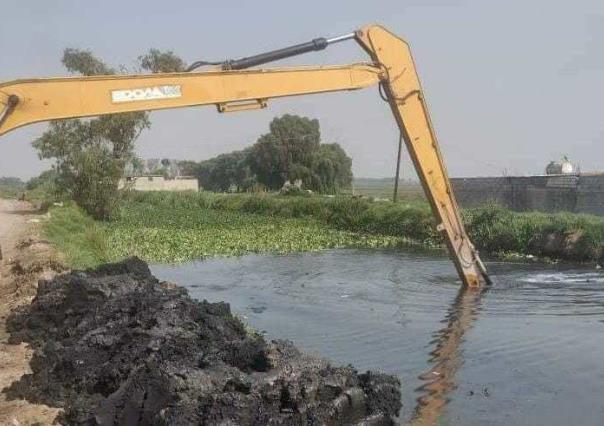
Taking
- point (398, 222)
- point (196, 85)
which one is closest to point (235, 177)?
point (398, 222)

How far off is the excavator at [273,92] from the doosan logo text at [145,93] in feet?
0.04

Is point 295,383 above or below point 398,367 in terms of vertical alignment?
above

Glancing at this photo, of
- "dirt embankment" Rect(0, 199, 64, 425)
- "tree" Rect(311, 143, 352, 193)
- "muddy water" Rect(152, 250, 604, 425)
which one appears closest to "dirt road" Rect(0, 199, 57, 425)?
"dirt embankment" Rect(0, 199, 64, 425)

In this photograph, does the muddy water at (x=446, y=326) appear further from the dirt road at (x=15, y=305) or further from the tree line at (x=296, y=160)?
the tree line at (x=296, y=160)

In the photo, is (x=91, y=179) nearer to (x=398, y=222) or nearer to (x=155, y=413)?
(x=398, y=222)

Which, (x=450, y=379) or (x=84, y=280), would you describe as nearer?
(x=450, y=379)

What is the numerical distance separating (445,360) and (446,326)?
6.68 feet

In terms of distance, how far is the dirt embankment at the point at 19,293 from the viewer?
19.6 ft

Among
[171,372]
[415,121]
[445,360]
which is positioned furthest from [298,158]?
[171,372]

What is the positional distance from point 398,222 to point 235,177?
50101 millimetres

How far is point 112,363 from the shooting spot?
6.63m

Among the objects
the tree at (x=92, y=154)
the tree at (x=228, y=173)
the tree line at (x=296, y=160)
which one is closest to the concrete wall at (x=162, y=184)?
the tree at (x=228, y=173)

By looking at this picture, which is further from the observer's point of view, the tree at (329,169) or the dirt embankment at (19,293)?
the tree at (329,169)

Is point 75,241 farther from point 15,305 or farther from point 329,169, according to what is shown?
point 329,169
